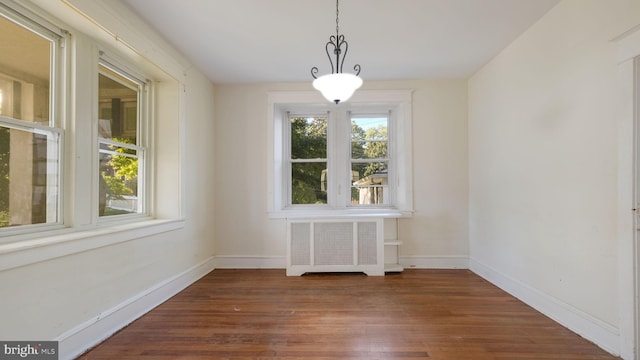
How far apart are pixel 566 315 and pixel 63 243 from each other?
362cm

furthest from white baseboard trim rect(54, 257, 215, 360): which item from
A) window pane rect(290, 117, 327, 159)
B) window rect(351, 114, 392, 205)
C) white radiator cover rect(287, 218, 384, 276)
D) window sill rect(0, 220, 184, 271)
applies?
window rect(351, 114, 392, 205)

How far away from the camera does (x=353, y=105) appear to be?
410cm

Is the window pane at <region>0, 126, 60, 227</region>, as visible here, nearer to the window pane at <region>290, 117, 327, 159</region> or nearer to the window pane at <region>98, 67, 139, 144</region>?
the window pane at <region>98, 67, 139, 144</region>

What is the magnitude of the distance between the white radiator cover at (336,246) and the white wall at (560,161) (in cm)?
133

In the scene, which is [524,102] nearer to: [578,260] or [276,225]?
[578,260]

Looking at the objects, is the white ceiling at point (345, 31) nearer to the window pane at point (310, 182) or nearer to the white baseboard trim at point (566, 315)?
the window pane at point (310, 182)

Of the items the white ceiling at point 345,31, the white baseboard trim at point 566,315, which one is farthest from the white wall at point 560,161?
the white ceiling at point 345,31

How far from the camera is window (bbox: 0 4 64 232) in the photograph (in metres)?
1.72

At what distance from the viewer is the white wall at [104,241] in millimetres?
1646

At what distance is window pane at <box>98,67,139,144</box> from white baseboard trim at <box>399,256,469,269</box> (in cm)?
348

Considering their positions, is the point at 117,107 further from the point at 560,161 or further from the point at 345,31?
the point at 560,161

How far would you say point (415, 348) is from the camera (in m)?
1.99

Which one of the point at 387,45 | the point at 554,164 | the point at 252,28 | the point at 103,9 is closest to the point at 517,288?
the point at 554,164

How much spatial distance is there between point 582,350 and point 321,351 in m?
1.77
